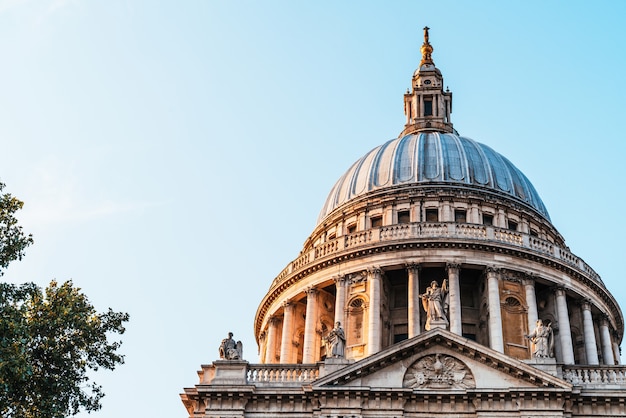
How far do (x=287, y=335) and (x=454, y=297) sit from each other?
1058 cm

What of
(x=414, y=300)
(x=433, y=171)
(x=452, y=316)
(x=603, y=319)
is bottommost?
(x=452, y=316)

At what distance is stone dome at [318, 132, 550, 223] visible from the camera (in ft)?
180

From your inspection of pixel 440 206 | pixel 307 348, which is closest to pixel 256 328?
pixel 307 348

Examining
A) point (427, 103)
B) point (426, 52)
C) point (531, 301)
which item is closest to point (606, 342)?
point (531, 301)

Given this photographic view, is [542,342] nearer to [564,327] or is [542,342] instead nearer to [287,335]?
[564,327]

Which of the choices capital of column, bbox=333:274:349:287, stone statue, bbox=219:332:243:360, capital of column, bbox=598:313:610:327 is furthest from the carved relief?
capital of column, bbox=598:313:610:327

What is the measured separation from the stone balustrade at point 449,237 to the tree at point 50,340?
847 inches

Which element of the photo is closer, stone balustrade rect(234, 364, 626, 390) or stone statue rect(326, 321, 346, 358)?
stone balustrade rect(234, 364, 626, 390)

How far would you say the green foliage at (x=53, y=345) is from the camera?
1057 inches

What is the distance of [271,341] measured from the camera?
52469mm

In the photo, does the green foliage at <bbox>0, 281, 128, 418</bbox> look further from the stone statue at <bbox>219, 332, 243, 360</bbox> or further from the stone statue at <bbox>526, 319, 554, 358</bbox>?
the stone statue at <bbox>526, 319, 554, 358</bbox>

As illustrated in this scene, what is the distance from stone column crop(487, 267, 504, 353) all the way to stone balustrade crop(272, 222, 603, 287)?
85.3 inches

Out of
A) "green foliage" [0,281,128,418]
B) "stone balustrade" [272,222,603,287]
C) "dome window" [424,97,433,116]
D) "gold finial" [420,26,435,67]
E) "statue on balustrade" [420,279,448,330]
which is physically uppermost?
"gold finial" [420,26,435,67]

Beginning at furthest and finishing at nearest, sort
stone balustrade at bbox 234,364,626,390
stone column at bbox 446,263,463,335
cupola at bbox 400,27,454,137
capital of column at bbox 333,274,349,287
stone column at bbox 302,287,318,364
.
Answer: cupola at bbox 400,27,454,137
capital of column at bbox 333,274,349,287
stone column at bbox 302,287,318,364
stone column at bbox 446,263,463,335
stone balustrade at bbox 234,364,626,390
